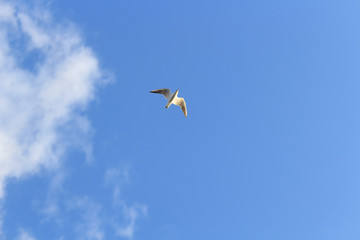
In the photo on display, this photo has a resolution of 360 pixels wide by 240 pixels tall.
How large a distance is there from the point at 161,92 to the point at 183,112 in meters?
6.32

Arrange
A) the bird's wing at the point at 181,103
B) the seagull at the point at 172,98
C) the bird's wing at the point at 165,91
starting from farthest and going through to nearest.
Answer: the bird's wing at the point at 181,103 < the bird's wing at the point at 165,91 < the seagull at the point at 172,98

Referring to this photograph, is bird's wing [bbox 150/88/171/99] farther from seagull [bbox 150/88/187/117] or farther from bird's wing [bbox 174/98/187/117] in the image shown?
bird's wing [bbox 174/98/187/117]

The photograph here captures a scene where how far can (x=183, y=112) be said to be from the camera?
7544cm

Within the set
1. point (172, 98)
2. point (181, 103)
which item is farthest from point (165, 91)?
point (181, 103)

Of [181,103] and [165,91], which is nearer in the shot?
[165,91]

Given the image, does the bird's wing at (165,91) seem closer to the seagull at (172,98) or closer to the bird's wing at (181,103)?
the seagull at (172,98)

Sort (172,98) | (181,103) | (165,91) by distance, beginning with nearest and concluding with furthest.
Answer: (172,98)
(165,91)
(181,103)

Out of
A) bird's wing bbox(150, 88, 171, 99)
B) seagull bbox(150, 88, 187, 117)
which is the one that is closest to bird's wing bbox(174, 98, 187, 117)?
seagull bbox(150, 88, 187, 117)

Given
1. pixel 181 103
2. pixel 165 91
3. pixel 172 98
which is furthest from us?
pixel 181 103

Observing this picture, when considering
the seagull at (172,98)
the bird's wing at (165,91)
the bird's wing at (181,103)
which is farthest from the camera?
the bird's wing at (181,103)

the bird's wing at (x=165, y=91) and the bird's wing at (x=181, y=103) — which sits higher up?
the bird's wing at (x=181, y=103)

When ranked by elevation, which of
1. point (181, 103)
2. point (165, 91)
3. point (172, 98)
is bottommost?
point (172, 98)

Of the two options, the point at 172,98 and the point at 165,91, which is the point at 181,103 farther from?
the point at 165,91

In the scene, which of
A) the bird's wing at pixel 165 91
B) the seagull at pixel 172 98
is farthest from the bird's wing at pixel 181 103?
the bird's wing at pixel 165 91
